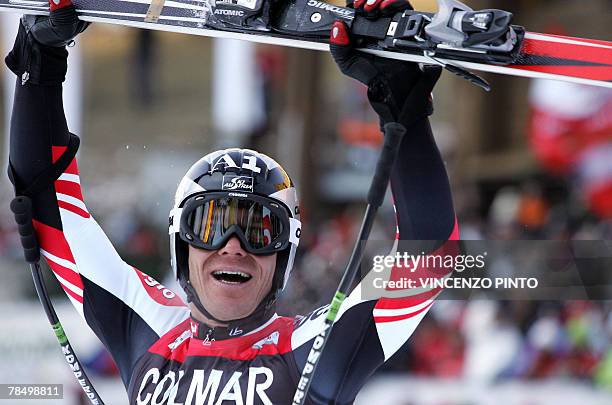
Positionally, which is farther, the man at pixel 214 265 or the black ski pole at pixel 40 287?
the black ski pole at pixel 40 287

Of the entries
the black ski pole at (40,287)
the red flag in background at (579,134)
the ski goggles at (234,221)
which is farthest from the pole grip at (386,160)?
the red flag in background at (579,134)

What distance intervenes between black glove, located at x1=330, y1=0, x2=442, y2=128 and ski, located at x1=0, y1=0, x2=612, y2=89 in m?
0.03

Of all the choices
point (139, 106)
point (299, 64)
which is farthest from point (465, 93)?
point (139, 106)

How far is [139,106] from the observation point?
18.1 metres

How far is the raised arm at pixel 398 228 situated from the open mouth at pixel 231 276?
0.70ft

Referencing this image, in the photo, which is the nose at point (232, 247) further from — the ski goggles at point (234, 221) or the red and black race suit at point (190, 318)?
the red and black race suit at point (190, 318)

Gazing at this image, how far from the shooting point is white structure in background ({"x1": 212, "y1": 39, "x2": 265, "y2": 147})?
437 inches

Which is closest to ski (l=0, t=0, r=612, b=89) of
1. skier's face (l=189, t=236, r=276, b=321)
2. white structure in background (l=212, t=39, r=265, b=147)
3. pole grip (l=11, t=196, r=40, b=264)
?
skier's face (l=189, t=236, r=276, b=321)

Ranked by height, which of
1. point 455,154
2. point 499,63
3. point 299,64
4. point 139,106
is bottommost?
point 139,106

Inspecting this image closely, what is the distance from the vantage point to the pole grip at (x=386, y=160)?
2.76 metres

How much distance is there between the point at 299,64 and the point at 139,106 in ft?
22.0

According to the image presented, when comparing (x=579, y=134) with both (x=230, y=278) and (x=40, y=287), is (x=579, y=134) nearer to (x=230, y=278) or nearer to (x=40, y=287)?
(x=230, y=278)

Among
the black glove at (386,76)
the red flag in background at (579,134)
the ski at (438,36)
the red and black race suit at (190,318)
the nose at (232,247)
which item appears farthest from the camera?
the red flag in background at (579,134)

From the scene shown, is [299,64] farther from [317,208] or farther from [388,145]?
[388,145]
